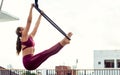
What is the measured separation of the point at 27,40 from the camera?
874 centimetres

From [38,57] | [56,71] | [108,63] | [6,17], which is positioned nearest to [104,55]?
[108,63]

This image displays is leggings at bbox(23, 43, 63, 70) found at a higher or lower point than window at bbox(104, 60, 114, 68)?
lower

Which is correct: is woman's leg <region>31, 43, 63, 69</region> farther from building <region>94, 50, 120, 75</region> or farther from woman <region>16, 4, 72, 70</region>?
building <region>94, 50, 120, 75</region>

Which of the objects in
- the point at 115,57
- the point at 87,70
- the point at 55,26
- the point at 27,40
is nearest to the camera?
the point at 55,26

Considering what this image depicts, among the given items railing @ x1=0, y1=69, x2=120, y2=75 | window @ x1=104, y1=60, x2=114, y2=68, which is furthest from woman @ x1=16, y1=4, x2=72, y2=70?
window @ x1=104, y1=60, x2=114, y2=68

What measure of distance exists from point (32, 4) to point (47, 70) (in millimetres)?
13761

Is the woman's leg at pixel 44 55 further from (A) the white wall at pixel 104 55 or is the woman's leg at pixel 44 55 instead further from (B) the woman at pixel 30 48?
(A) the white wall at pixel 104 55

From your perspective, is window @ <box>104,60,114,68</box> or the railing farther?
window @ <box>104,60,114,68</box>

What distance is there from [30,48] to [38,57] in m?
0.26

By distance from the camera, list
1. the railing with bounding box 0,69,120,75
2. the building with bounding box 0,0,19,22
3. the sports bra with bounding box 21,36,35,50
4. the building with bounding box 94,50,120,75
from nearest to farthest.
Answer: the sports bra with bounding box 21,36,35,50 → the building with bounding box 0,0,19,22 → the railing with bounding box 0,69,120,75 → the building with bounding box 94,50,120,75

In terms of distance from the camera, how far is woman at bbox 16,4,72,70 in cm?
858

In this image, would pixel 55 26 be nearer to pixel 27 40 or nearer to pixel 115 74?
pixel 27 40

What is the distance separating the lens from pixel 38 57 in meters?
8.64

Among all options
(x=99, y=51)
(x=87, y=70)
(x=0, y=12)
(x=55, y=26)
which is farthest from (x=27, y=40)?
(x=99, y=51)
